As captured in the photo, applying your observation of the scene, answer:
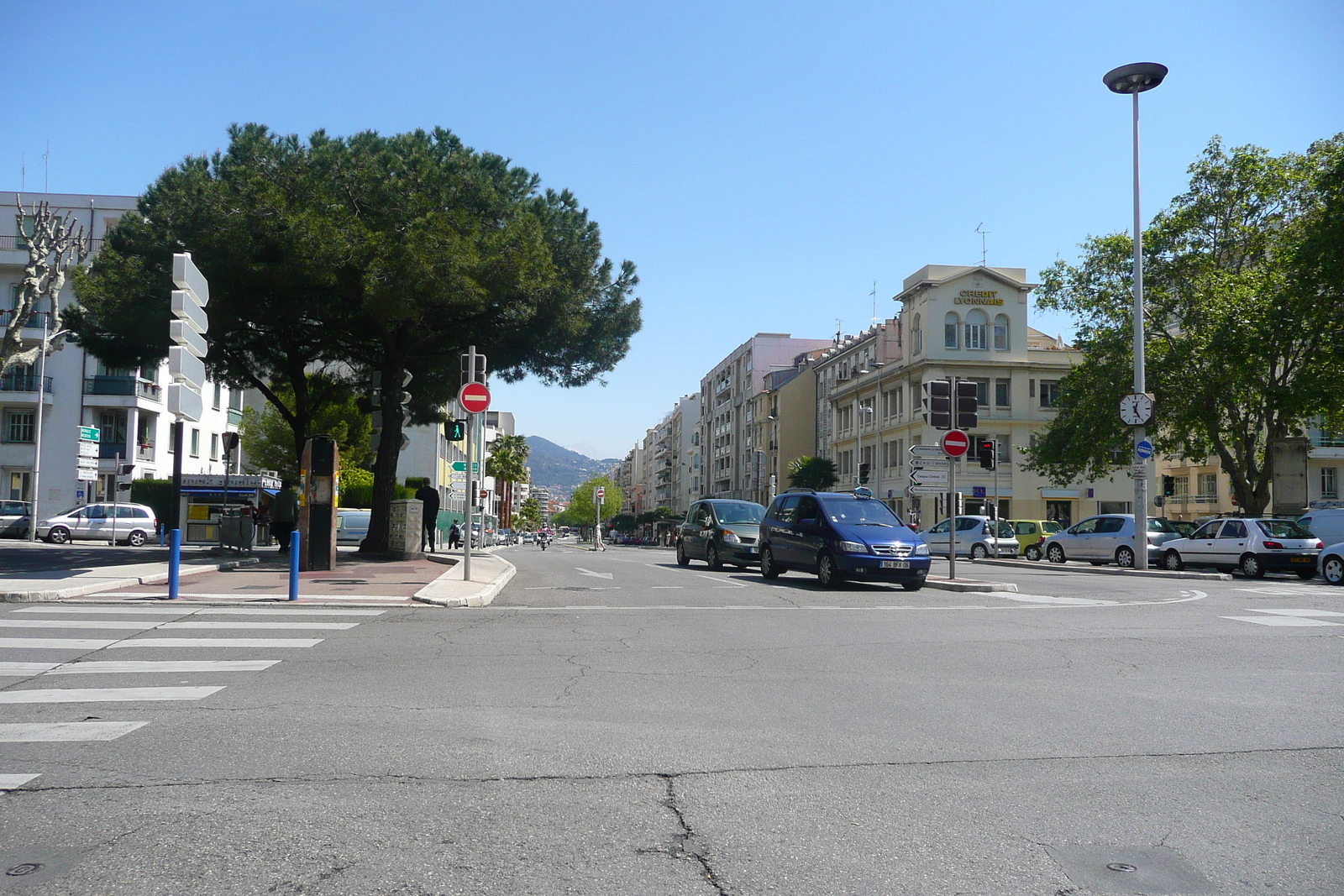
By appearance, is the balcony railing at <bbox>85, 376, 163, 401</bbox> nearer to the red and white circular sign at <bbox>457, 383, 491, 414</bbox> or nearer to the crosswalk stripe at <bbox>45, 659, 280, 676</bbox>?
the red and white circular sign at <bbox>457, 383, 491, 414</bbox>

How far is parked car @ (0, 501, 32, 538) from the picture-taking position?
42719 mm

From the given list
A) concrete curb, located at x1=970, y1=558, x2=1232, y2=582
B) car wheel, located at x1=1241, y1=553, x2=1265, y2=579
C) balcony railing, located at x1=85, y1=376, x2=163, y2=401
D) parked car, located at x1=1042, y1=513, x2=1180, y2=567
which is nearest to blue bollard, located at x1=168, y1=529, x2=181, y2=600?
concrete curb, located at x1=970, y1=558, x2=1232, y2=582

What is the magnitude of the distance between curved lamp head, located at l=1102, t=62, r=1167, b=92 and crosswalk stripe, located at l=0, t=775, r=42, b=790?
2849 centimetres

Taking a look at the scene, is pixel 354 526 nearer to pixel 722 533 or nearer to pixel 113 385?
pixel 722 533

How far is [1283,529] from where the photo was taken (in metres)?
23.8

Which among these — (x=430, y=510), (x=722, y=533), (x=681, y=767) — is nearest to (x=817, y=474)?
(x=430, y=510)

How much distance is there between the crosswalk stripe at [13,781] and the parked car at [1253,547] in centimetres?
2507

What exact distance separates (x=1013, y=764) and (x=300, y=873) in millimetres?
3530

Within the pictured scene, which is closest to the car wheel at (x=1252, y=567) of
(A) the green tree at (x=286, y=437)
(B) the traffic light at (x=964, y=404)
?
(B) the traffic light at (x=964, y=404)

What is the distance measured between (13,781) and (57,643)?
4.71 meters

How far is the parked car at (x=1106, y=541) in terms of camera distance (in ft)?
97.1

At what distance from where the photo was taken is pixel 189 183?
21.7 meters

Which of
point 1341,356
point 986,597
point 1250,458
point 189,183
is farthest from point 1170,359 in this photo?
point 189,183

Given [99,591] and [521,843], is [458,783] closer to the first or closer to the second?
[521,843]
